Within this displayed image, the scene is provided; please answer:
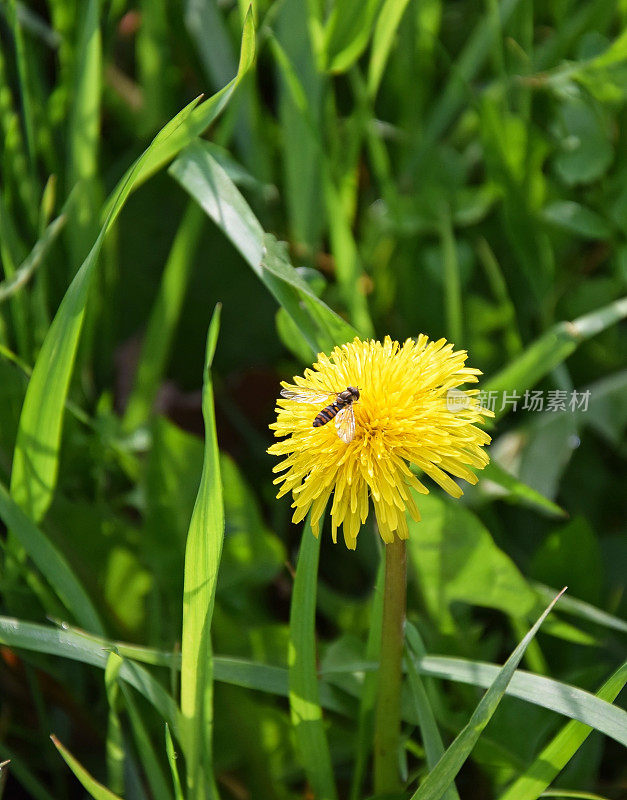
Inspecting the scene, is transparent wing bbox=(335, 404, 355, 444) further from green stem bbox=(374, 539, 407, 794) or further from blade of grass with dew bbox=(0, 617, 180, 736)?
blade of grass with dew bbox=(0, 617, 180, 736)

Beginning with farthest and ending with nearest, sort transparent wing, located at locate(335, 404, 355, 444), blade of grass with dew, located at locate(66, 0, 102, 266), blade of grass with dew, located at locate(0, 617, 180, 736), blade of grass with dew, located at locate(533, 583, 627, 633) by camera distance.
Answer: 1. blade of grass with dew, located at locate(66, 0, 102, 266)
2. blade of grass with dew, located at locate(533, 583, 627, 633)
3. blade of grass with dew, located at locate(0, 617, 180, 736)
4. transparent wing, located at locate(335, 404, 355, 444)

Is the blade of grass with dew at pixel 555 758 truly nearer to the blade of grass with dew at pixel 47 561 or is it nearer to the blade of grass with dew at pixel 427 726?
the blade of grass with dew at pixel 427 726

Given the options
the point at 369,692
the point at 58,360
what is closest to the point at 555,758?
the point at 369,692

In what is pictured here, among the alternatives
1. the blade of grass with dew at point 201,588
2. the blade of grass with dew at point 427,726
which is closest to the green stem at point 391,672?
the blade of grass with dew at point 427,726

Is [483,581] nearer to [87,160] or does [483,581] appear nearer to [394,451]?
[394,451]

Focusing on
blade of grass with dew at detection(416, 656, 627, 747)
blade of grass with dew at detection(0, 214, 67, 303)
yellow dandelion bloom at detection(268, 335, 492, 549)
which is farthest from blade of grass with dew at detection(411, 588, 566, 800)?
blade of grass with dew at detection(0, 214, 67, 303)

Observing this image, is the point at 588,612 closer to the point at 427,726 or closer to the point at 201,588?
the point at 427,726
